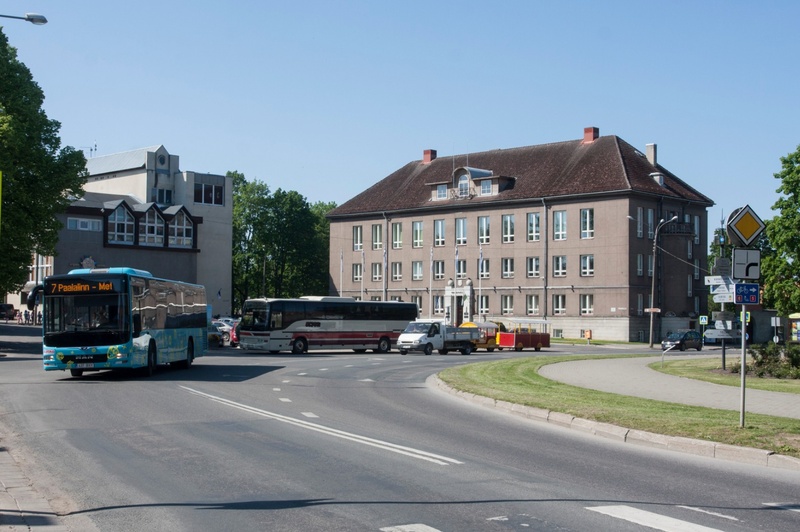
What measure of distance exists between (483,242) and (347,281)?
17.9 meters

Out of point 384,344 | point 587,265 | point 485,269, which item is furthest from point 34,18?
point 485,269

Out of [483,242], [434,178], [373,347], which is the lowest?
[373,347]

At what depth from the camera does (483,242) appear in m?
88.2

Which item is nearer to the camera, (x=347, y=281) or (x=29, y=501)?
(x=29, y=501)

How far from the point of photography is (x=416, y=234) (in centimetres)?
9338

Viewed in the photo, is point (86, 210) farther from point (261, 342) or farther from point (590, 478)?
point (590, 478)

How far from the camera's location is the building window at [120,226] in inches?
3597

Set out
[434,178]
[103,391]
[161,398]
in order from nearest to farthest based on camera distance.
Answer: [161,398], [103,391], [434,178]

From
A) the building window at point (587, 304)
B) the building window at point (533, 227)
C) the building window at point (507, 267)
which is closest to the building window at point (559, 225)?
the building window at point (533, 227)

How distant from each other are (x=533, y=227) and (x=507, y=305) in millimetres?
7577

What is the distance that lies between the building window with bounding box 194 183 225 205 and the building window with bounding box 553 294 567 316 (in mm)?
41263

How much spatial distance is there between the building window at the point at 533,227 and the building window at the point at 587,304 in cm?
721

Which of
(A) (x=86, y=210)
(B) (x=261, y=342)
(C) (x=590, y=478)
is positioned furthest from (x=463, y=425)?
(A) (x=86, y=210)

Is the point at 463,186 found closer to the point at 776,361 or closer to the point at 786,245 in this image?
the point at 786,245
